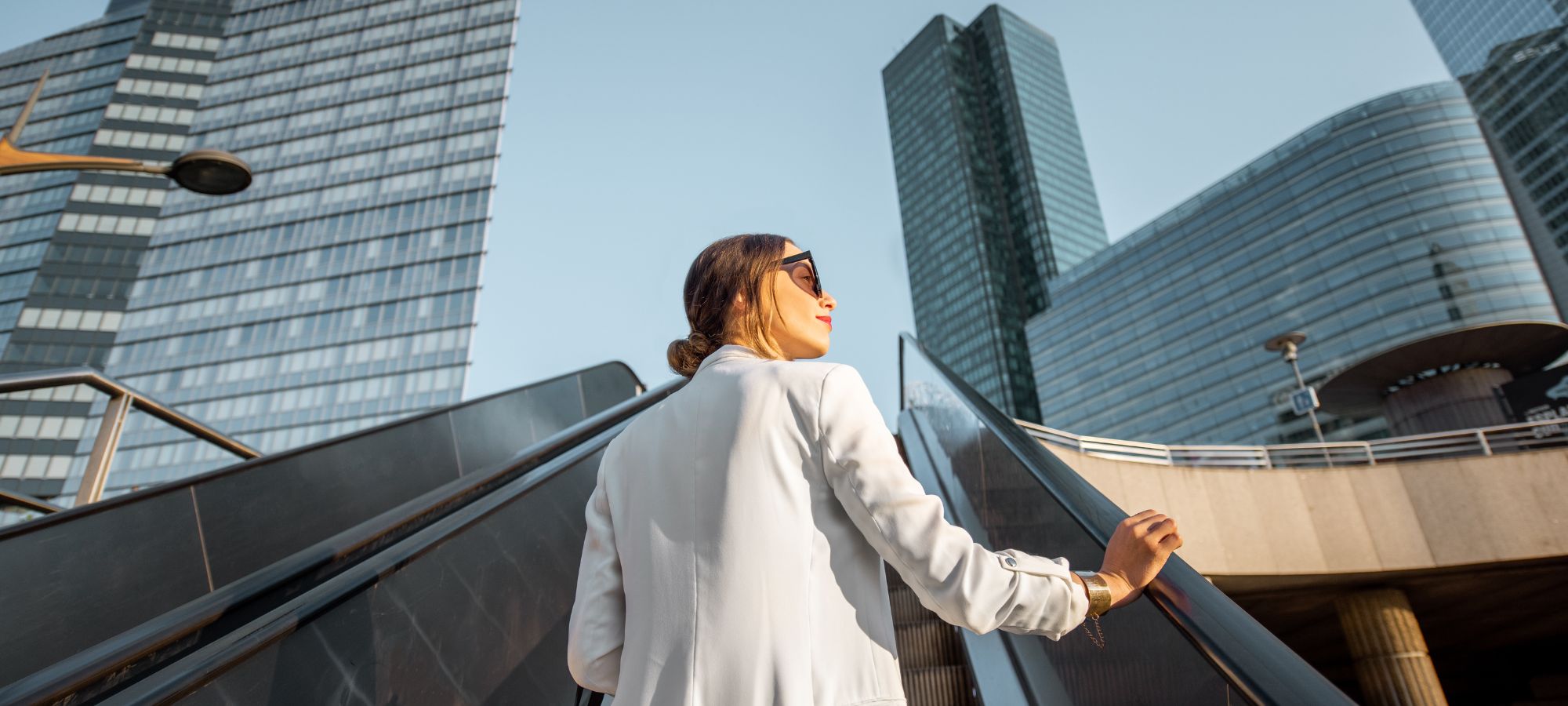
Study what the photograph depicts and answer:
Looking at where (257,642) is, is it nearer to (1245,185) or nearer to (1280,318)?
(1280,318)

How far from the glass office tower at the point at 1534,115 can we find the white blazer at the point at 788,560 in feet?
335

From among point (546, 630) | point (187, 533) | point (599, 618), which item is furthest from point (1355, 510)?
point (187, 533)

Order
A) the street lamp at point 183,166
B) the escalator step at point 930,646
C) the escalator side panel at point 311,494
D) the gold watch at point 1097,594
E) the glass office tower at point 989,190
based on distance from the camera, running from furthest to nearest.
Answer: the glass office tower at point 989,190
the street lamp at point 183,166
the escalator step at point 930,646
the escalator side panel at point 311,494
the gold watch at point 1097,594

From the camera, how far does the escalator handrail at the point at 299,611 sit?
144cm

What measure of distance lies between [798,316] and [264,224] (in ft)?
261

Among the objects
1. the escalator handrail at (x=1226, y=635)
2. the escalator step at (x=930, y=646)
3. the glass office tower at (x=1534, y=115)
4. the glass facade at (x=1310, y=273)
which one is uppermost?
the glass office tower at (x=1534, y=115)

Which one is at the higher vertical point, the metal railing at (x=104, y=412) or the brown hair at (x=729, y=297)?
the metal railing at (x=104, y=412)

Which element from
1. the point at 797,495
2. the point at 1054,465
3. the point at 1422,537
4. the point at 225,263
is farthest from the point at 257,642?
the point at 225,263

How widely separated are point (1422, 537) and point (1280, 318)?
62.5 metres

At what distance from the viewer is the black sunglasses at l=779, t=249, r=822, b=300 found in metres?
1.38

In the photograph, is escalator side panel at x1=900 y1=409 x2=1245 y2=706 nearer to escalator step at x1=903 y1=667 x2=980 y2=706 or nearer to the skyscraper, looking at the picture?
escalator step at x1=903 y1=667 x2=980 y2=706

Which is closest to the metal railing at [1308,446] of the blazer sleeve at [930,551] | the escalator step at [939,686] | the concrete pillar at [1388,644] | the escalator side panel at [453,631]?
the concrete pillar at [1388,644]

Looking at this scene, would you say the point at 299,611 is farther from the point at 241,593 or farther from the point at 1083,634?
the point at 1083,634

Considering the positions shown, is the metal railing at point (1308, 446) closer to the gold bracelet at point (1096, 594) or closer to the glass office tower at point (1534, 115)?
the gold bracelet at point (1096, 594)
